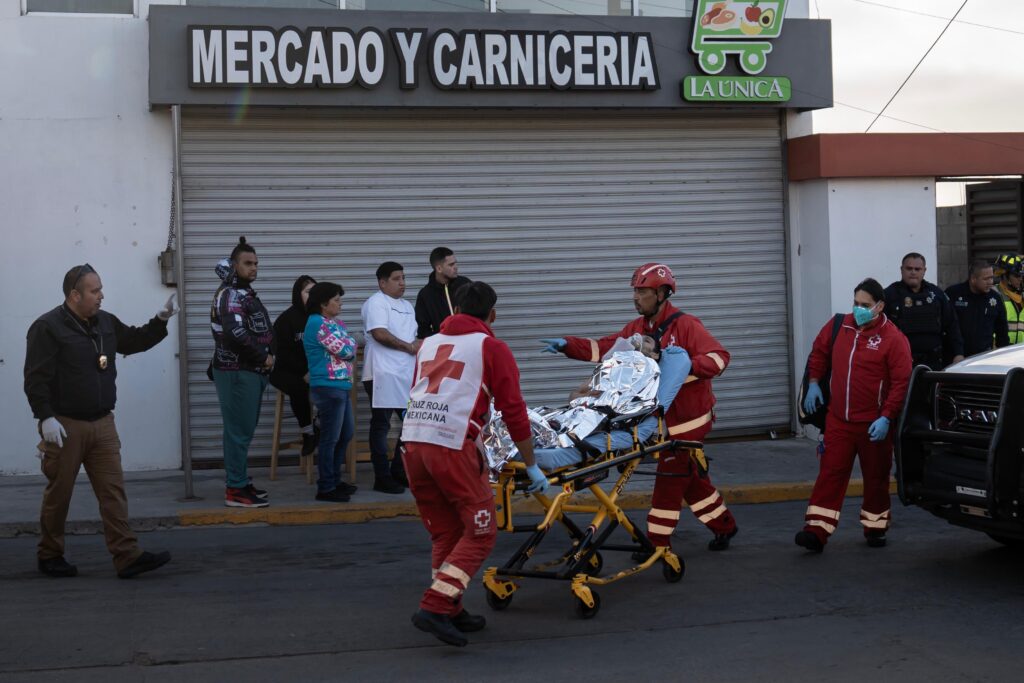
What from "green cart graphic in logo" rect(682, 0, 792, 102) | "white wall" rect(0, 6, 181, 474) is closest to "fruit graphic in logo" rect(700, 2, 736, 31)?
"green cart graphic in logo" rect(682, 0, 792, 102)

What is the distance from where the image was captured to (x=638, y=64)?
1206 cm

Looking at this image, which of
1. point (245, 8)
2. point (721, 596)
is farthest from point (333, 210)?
point (721, 596)

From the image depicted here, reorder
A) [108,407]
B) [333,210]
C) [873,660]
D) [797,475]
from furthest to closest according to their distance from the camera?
[333,210], [797,475], [108,407], [873,660]

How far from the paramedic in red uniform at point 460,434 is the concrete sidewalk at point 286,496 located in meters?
3.65

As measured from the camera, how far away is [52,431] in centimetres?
753

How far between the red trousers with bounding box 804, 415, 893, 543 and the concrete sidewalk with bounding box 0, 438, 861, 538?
7.17 ft

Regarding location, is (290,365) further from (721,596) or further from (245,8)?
(721,596)

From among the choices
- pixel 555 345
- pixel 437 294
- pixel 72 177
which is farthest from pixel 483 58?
pixel 555 345

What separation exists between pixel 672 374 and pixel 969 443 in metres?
1.78

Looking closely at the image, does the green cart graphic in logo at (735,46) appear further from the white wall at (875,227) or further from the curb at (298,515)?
the curb at (298,515)

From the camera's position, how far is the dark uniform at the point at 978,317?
37.8 feet

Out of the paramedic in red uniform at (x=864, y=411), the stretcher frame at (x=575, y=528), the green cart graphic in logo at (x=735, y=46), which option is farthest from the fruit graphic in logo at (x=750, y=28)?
the stretcher frame at (x=575, y=528)

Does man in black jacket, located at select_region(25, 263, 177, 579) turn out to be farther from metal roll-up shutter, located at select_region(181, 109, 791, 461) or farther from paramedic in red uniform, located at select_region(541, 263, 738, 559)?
metal roll-up shutter, located at select_region(181, 109, 791, 461)

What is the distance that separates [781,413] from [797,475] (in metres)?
2.21
